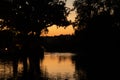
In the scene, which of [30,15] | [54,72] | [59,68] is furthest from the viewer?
[30,15]

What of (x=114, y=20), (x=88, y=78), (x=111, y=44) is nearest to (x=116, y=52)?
(x=111, y=44)

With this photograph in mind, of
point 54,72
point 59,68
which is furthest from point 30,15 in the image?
point 54,72

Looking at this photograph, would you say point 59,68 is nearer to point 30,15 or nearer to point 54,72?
point 54,72

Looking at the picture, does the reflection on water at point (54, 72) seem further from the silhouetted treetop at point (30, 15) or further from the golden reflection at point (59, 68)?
the silhouetted treetop at point (30, 15)

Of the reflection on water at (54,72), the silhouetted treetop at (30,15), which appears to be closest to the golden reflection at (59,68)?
the reflection on water at (54,72)

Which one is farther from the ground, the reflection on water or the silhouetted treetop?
the silhouetted treetop

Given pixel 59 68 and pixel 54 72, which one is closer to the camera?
pixel 54 72

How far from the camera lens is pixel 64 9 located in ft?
297

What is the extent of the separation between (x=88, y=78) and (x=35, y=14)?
142ft

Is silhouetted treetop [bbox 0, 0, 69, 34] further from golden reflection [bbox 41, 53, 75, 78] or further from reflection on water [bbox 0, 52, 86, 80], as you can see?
reflection on water [bbox 0, 52, 86, 80]

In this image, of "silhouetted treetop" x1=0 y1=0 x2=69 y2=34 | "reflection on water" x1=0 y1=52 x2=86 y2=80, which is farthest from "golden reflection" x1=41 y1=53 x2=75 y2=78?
"silhouetted treetop" x1=0 y1=0 x2=69 y2=34

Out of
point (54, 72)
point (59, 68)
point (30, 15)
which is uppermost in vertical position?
point (30, 15)

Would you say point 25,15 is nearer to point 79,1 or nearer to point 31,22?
point 31,22

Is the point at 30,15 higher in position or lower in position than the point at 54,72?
higher
